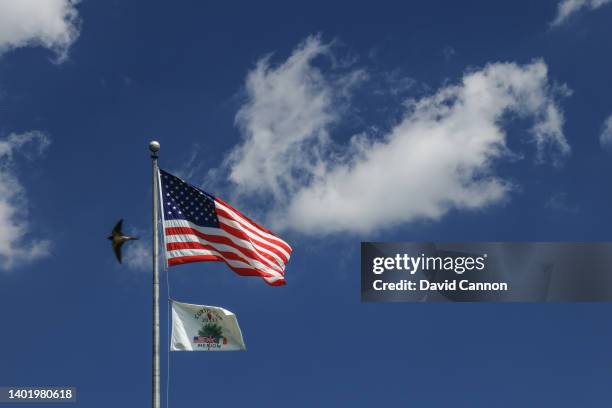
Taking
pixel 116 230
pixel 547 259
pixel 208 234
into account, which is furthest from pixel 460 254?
pixel 116 230

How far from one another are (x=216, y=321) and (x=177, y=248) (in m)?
2.54

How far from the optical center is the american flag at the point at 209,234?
28766mm

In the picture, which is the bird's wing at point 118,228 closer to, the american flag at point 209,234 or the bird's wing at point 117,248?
the bird's wing at point 117,248

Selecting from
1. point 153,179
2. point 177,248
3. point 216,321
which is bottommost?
point 216,321

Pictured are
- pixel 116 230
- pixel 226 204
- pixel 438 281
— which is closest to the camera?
pixel 116 230

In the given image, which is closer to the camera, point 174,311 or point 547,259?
point 174,311

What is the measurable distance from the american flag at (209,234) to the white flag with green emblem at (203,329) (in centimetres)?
157

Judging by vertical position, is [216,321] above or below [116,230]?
below

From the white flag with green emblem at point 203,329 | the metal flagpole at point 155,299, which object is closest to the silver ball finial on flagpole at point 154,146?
the metal flagpole at point 155,299

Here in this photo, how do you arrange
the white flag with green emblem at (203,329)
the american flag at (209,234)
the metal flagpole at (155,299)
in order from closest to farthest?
the metal flagpole at (155,299) → the white flag with green emblem at (203,329) → the american flag at (209,234)

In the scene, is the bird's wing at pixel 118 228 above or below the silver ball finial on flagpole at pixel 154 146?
below

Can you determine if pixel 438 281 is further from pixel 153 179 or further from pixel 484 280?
pixel 153 179

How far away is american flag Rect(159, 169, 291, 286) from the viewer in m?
28.8

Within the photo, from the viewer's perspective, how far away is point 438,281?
37.8 metres
